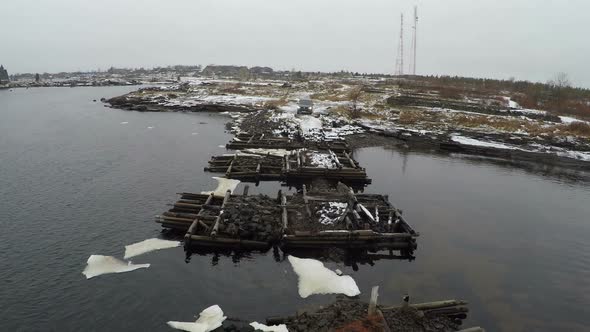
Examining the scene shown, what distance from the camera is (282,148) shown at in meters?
38.4

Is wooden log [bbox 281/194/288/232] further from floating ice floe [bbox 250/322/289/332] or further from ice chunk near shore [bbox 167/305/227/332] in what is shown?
floating ice floe [bbox 250/322/289/332]

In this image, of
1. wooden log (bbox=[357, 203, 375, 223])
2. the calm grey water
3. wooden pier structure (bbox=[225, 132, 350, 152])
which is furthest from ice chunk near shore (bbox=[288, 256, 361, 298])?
wooden pier structure (bbox=[225, 132, 350, 152])

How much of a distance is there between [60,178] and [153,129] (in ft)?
76.4

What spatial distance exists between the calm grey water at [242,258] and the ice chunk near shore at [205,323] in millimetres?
404

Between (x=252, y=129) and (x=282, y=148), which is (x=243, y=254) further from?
(x=252, y=129)

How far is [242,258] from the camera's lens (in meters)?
18.0

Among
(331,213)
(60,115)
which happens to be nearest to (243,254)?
(331,213)

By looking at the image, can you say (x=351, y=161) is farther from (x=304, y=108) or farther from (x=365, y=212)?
(x=304, y=108)

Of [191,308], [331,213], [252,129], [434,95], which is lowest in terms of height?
[191,308]

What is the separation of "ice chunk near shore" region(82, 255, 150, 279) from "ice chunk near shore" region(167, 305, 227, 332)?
4.76m

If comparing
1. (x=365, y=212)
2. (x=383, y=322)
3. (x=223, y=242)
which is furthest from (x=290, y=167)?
(x=383, y=322)

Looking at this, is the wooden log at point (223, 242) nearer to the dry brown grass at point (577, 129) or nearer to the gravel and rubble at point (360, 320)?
the gravel and rubble at point (360, 320)

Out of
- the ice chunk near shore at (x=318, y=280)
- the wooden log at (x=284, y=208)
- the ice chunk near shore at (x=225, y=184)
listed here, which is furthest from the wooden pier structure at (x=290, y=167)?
the ice chunk near shore at (x=318, y=280)

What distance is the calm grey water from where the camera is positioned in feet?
47.6
